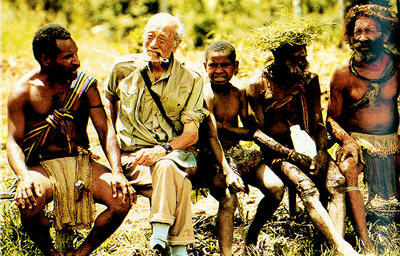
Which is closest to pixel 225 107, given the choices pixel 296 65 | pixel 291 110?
pixel 291 110

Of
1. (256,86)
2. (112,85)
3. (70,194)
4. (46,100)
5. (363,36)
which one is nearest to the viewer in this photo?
(70,194)

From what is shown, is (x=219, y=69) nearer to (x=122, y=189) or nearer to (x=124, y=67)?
(x=124, y=67)

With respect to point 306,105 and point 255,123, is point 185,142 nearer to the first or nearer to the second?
point 255,123

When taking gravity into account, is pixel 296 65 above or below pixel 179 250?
above

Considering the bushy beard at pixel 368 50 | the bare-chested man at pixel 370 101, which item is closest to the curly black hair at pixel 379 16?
the bare-chested man at pixel 370 101

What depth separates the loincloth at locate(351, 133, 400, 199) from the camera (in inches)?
189

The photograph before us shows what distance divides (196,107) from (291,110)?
3.02 feet

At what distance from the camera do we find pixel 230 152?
4637mm

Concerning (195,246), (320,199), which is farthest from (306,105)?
(195,246)

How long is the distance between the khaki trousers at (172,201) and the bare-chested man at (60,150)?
0.25m

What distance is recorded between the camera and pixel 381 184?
489 cm

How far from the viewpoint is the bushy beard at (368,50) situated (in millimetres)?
4688

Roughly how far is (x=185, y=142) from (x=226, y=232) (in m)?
0.79

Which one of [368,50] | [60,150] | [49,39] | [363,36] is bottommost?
[60,150]
